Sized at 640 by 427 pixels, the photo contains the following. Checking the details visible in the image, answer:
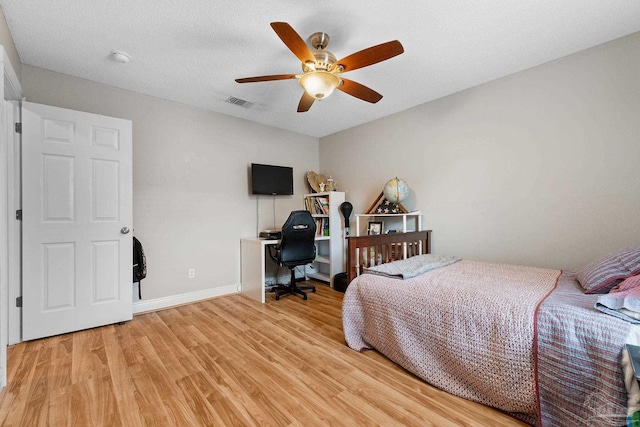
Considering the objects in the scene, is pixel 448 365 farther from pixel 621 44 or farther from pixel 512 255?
pixel 621 44

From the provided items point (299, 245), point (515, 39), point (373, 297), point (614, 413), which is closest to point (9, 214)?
point (299, 245)

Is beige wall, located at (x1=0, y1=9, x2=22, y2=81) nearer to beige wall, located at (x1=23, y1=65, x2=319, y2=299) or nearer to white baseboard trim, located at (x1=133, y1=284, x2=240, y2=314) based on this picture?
beige wall, located at (x1=23, y1=65, x2=319, y2=299)

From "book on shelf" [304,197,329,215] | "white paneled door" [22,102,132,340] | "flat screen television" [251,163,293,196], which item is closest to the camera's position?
"white paneled door" [22,102,132,340]

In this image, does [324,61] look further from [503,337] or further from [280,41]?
[503,337]

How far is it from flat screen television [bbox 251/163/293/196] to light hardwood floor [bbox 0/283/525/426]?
1.77 m

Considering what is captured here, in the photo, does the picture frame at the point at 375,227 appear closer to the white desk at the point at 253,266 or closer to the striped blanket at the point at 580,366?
the white desk at the point at 253,266

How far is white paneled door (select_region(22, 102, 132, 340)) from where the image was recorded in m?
2.14

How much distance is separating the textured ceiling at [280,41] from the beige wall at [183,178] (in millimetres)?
199

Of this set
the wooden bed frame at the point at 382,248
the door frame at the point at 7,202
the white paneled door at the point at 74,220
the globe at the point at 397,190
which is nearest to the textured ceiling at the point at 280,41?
the door frame at the point at 7,202

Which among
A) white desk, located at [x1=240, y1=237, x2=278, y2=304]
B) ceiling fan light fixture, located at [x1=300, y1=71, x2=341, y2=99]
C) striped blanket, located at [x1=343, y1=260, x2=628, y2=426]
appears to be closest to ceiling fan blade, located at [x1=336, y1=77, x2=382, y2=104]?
ceiling fan light fixture, located at [x1=300, y1=71, x2=341, y2=99]

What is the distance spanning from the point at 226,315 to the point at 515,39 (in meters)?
3.32

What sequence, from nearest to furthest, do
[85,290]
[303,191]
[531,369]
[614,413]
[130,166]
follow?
[614,413] → [531,369] → [85,290] → [130,166] → [303,191]

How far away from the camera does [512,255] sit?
2.45m

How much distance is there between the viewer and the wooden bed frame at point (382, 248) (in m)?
2.27
